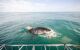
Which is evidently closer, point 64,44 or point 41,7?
point 64,44

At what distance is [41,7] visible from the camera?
9.44 feet

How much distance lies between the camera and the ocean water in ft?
8.96

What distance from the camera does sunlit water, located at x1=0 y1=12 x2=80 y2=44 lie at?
8.96 feet

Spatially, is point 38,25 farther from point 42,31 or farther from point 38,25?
point 42,31

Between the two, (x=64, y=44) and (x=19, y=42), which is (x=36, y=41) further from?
(x=64, y=44)

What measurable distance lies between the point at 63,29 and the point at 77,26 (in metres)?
0.31

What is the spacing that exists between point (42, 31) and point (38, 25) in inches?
6.4

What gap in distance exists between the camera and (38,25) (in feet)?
9.36

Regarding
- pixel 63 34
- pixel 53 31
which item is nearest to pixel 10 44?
pixel 53 31

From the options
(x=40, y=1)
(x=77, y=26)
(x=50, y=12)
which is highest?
(x=40, y=1)

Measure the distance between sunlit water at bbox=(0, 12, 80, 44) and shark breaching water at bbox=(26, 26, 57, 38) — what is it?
0.06 meters

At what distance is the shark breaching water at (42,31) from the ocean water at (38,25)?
64mm

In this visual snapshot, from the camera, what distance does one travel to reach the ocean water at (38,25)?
2732mm

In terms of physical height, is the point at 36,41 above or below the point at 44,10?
below
